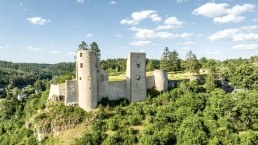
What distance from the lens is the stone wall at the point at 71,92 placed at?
36.9m

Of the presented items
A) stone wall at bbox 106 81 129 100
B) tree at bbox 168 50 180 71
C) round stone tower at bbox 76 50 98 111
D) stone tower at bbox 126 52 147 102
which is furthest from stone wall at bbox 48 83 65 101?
tree at bbox 168 50 180 71

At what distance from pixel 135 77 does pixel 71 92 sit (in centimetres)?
1031

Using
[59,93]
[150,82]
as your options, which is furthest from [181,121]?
[59,93]

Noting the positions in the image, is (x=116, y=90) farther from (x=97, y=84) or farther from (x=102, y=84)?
(x=97, y=84)

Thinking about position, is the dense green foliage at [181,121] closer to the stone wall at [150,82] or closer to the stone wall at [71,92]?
the stone wall at [150,82]

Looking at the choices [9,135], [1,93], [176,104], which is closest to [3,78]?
[1,93]

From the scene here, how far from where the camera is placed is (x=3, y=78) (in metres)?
140

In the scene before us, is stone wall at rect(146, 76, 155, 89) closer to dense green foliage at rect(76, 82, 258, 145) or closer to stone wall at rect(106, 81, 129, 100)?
dense green foliage at rect(76, 82, 258, 145)

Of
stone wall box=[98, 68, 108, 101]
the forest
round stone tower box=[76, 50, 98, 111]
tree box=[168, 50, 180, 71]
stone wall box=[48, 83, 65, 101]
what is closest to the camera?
the forest

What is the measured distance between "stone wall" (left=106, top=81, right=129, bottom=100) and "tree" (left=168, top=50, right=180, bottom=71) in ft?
98.9

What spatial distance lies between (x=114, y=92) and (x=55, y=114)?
9513mm

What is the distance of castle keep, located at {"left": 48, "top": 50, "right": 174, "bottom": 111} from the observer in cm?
3675

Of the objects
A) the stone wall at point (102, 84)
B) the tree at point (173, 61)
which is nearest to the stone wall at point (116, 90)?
Answer: the stone wall at point (102, 84)

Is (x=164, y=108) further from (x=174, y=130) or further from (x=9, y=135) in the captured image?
(x=9, y=135)
